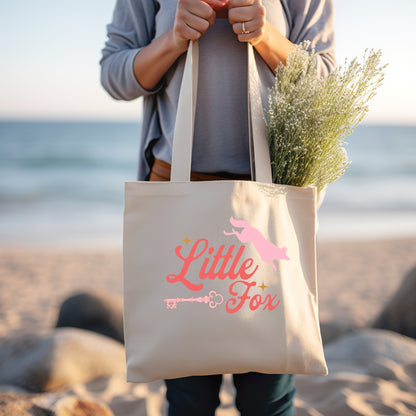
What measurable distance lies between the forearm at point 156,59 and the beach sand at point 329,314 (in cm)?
179

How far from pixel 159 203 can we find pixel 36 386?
1838mm

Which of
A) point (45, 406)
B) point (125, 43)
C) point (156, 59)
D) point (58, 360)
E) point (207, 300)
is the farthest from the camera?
point (58, 360)

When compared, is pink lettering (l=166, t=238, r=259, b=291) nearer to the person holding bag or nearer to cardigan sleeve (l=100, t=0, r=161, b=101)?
the person holding bag

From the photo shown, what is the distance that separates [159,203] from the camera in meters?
1.10

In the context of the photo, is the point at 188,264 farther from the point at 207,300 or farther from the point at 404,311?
the point at 404,311

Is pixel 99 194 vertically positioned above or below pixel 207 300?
below

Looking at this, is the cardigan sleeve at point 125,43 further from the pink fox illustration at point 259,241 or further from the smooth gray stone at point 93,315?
the smooth gray stone at point 93,315

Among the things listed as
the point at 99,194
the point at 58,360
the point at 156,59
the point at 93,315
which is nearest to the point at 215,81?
the point at 156,59

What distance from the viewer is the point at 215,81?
1.26 metres

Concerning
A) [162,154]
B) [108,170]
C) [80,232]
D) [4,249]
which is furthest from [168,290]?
[108,170]

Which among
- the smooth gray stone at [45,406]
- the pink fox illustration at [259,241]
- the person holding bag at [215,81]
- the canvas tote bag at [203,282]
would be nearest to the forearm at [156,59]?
the person holding bag at [215,81]

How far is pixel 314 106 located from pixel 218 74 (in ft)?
1.10

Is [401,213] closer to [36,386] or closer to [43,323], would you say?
[43,323]

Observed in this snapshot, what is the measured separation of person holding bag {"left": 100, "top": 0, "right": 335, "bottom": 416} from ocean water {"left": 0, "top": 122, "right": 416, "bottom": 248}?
5.92 metres
